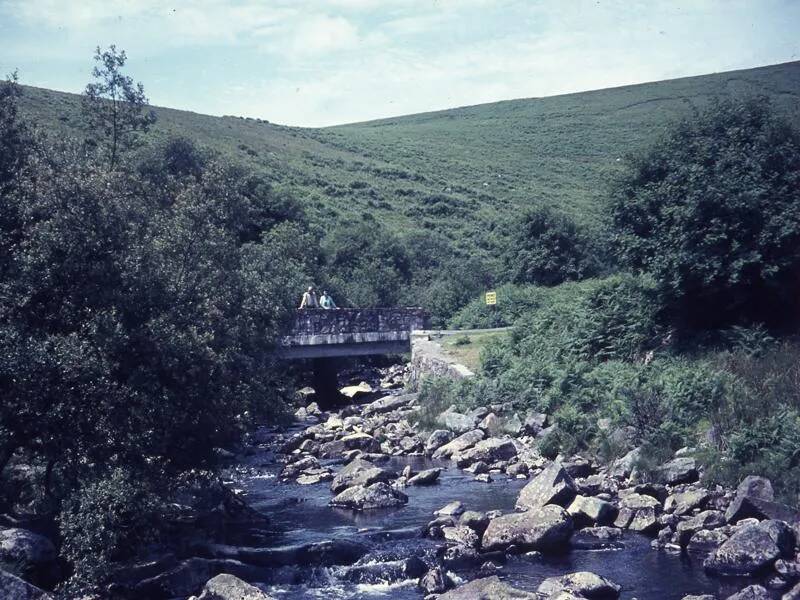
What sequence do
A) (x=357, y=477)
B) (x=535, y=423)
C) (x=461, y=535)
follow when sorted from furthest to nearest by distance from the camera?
(x=535, y=423) < (x=357, y=477) < (x=461, y=535)

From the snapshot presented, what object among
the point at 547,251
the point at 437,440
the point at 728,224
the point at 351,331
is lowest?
the point at 437,440

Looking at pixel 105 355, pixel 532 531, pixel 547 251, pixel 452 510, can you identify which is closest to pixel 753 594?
pixel 532 531

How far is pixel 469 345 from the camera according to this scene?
40062 mm

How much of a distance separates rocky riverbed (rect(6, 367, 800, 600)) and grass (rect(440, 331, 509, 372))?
11.0m

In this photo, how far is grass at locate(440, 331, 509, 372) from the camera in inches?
1452

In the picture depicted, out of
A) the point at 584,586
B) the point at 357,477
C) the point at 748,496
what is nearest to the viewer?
the point at 584,586

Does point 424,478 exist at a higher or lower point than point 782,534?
lower

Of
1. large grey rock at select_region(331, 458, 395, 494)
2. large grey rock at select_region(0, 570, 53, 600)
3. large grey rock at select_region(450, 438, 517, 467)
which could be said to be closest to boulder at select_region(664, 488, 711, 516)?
large grey rock at select_region(450, 438, 517, 467)

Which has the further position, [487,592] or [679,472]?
[679,472]

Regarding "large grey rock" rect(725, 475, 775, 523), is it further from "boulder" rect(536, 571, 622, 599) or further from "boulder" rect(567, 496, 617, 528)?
"boulder" rect(536, 571, 622, 599)

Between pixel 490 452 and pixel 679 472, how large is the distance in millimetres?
6799

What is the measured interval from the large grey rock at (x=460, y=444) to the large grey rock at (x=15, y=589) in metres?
15.9

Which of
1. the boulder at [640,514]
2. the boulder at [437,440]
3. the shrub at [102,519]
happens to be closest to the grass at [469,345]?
the boulder at [437,440]

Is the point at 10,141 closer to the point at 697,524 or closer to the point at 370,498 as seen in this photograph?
the point at 370,498
